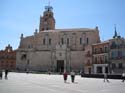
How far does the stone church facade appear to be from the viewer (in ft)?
253

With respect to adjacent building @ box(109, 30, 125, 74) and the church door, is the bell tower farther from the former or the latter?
adjacent building @ box(109, 30, 125, 74)

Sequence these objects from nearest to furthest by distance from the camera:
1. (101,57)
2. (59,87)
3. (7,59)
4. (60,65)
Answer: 1. (59,87)
2. (101,57)
3. (60,65)
4. (7,59)

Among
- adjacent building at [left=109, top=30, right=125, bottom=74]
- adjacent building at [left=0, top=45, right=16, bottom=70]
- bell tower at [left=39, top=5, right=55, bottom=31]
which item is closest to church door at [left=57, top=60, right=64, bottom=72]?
adjacent building at [left=0, top=45, right=16, bottom=70]

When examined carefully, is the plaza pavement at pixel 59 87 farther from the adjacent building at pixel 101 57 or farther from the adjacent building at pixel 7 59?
the adjacent building at pixel 7 59

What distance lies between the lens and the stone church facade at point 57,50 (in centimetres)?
7706

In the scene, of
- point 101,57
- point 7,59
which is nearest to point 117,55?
point 101,57

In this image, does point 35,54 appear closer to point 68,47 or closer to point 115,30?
point 68,47

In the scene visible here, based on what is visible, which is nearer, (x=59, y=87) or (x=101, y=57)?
(x=59, y=87)

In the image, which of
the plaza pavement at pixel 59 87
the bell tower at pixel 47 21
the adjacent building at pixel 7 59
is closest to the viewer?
the plaza pavement at pixel 59 87

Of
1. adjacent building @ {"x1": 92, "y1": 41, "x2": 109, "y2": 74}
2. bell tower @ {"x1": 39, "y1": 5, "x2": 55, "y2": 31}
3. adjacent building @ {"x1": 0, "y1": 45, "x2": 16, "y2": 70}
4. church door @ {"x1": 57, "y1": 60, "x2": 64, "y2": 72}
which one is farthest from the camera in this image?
bell tower @ {"x1": 39, "y1": 5, "x2": 55, "y2": 31}

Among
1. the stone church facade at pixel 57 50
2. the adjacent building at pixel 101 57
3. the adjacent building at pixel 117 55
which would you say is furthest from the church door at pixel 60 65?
the adjacent building at pixel 117 55

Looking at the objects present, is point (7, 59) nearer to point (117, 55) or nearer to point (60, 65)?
point (60, 65)

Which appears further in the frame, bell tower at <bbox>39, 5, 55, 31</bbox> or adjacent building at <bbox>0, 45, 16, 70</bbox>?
bell tower at <bbox>39, 5, 55, 31</bbox>

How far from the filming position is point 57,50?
78.8m
